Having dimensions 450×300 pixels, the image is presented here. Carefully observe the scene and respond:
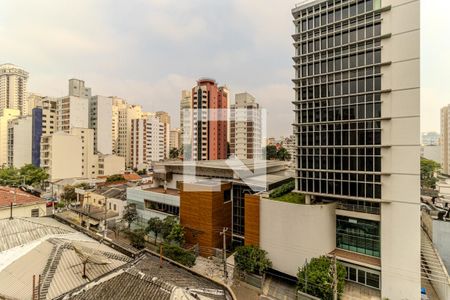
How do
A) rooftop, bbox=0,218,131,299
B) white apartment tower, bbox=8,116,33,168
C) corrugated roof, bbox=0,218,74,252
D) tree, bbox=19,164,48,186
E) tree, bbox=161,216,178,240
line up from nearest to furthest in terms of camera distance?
1. rooftop, bbox=0,218,131,299
2. corrugated roof, bbox=0,218,74,252
3. tree, bbox=161,216,178,240
4. tree, bbox=19,164,48,186
5. white apartment tower, bbox=8,116,33,168

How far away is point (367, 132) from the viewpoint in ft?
51.2

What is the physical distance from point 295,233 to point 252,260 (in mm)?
3593

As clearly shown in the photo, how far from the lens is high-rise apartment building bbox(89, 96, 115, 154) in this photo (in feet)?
199

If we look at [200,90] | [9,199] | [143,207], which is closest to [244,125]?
[200,90]

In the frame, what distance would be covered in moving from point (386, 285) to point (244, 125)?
4837 centimetres

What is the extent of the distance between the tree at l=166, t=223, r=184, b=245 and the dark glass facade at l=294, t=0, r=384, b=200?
35.3 ft

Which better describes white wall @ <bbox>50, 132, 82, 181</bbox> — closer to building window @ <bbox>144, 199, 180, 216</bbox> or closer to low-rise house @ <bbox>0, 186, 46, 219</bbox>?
low-rise house @ <bbox>0, 186, 46, 219</bbox>

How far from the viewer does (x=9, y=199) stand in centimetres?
2134

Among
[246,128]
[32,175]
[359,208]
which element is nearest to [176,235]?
[359,208]

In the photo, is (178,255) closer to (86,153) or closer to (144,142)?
(86,153)

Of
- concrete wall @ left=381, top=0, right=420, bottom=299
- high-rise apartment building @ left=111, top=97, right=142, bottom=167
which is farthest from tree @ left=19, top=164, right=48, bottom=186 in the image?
concrete wall @ left=381, top=0, right=420, bottom=299

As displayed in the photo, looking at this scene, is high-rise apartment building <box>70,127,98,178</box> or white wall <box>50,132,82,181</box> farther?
high-rise apartment building <box>70,127,98,178</box>

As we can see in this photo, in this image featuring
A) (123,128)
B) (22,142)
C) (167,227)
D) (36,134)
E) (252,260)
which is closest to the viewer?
(252,260)

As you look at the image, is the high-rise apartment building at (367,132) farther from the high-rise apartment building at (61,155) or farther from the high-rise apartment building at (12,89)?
the high-rise apartment building at (12,89)
